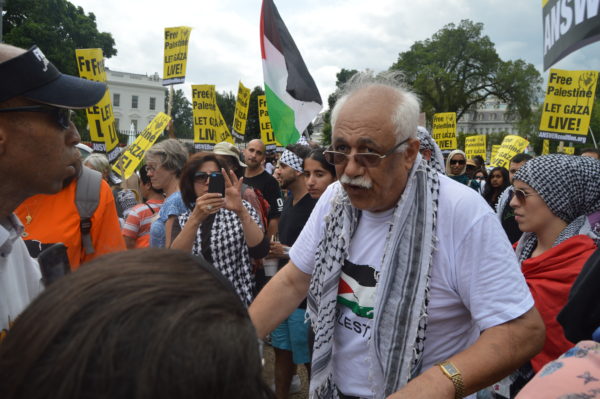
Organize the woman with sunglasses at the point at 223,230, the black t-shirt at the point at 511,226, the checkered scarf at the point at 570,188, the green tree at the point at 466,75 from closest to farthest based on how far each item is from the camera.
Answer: the checkered scarf at the point at 570,188 < the woman with sunglasses at the point at 223,230 < the black t-shirt at the point at 511,226 < the green tree at the point at 466,75

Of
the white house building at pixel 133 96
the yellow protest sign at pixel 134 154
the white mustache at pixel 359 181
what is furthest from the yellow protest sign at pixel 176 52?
the white house building at pixel 133 96

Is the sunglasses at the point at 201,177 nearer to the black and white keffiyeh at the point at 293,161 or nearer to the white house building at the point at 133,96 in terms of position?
the black and white keffiyeh at the point at 293,161

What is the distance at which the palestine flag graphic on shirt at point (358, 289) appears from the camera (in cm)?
180

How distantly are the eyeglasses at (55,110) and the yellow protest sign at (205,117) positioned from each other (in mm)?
8108

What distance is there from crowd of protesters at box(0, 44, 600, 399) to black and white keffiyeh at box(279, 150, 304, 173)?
123 centimetres

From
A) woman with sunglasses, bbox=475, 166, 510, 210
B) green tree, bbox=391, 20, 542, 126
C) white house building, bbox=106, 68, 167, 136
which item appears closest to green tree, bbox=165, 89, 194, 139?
white house building, bbox=106, 68, 167, 136

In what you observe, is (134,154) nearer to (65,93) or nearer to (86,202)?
(86,202)

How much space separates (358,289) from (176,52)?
26.7ft

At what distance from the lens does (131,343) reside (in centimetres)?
55

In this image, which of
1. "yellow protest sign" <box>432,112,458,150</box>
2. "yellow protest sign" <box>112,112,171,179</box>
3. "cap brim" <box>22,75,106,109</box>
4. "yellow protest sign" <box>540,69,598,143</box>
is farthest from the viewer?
"yellow protest sign" <box>432,112,458,150</box>

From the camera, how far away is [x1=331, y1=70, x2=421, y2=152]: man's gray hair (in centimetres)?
178

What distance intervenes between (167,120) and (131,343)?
743 cm

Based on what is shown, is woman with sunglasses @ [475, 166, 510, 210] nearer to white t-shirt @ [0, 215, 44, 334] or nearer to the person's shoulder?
the person's shoulder

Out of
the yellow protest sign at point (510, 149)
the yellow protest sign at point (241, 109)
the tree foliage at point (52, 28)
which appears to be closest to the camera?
the yellow protest sign at point (510, 149)
